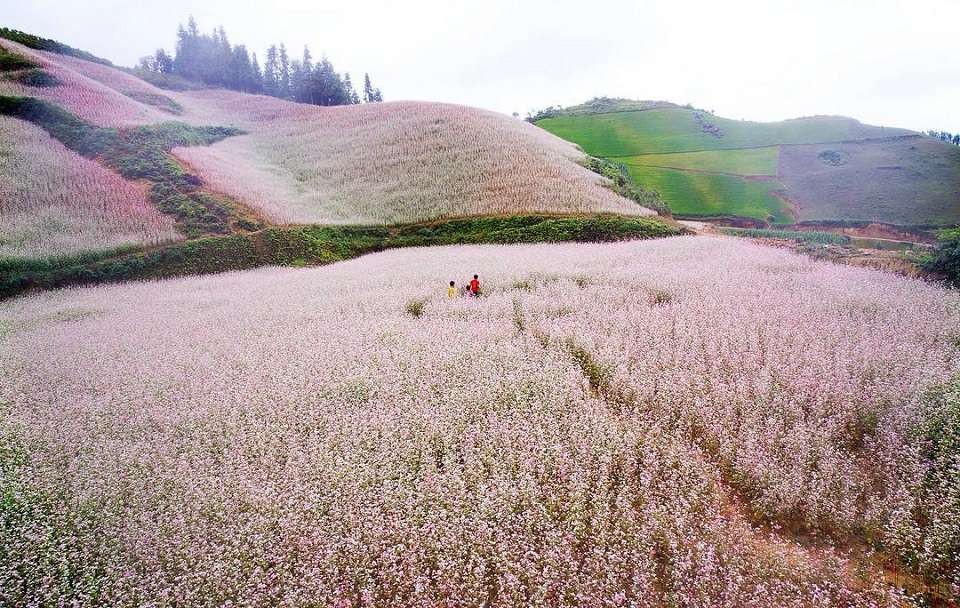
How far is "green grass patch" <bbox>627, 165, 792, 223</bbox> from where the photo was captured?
4069 centimetres

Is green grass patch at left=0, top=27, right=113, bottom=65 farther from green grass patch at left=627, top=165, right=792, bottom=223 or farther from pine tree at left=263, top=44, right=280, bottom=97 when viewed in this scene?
green grass patch at left=627, top=165, right=792, bottom=223

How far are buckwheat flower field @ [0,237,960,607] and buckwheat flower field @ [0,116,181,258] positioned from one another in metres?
9.28

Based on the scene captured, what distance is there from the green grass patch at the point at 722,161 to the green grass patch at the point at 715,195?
279 cm

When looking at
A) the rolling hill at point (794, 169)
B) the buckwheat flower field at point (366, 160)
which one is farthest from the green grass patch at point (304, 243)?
the rolling hill at point (794, 169)

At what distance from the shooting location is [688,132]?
221 feet

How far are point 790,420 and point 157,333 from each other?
1519cm

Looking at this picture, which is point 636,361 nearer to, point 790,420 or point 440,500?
point 790,420

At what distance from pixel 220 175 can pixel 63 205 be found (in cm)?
853

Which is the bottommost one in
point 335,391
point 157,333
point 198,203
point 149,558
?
point 149,558

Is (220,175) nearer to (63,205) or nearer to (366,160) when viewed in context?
(63,205)

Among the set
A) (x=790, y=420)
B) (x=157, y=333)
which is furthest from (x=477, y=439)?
(x=157, y=333)

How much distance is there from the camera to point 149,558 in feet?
16.8

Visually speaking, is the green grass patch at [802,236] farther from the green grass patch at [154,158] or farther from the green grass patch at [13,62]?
the green grass patch at [13,62]

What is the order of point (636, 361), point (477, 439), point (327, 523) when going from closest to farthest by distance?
point (327, 523) < point (477, 439) < point (636, 361)
